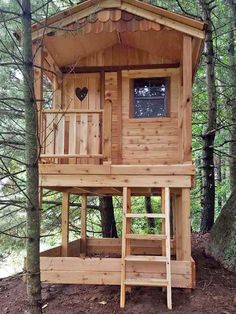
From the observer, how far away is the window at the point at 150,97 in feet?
25.3

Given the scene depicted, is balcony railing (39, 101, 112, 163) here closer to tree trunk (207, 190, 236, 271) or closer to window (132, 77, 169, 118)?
window (132, 77, 169, 118)

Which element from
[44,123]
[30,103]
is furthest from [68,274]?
[30,103]

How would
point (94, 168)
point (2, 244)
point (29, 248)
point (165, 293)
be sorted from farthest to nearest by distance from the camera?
point (2, 244) → point (94, 168) → point (165, 293) → point (29, 248)

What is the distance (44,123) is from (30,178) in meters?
3.14

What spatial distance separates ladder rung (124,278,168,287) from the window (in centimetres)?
350

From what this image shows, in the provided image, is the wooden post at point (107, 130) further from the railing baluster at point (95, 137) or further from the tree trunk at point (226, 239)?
the tree trunk at point (226, 239)

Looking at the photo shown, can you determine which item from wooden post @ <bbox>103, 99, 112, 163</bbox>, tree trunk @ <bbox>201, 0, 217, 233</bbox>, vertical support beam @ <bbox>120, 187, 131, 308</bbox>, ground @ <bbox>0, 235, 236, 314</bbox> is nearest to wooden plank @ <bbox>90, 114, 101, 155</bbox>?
wooden post @ <bbox>103, 99, 112, 163</bbox>

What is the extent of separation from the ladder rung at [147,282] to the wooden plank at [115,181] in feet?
5.16

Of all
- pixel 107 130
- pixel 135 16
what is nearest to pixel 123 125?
pixel 107 130

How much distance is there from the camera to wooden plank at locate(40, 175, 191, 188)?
6.18 metres

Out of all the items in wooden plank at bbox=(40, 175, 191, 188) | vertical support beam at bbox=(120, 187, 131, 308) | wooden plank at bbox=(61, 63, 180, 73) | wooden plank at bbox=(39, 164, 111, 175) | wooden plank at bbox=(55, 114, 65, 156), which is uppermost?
wooden plank at bbox=(61, 63, 180, 73)

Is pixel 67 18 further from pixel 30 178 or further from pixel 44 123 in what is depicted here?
pixel 30 178

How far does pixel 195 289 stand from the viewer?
233 inches

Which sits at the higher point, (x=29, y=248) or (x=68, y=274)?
(x=29, y=248)
